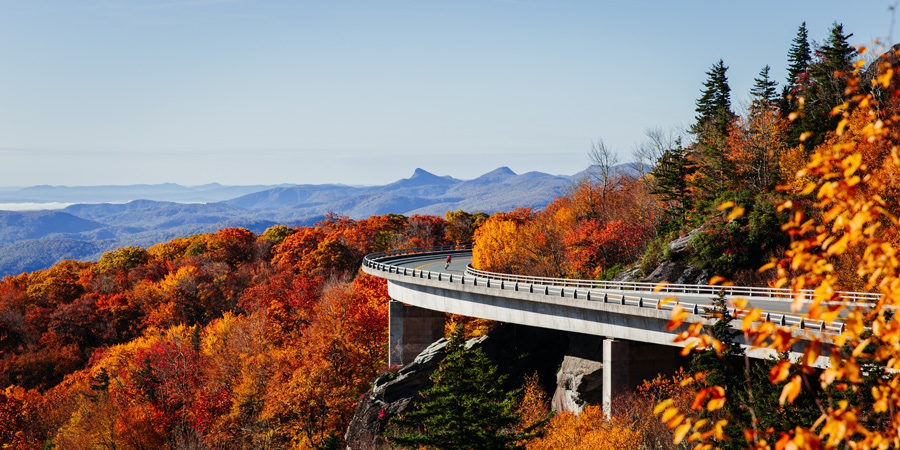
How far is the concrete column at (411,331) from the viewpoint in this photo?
56250mm

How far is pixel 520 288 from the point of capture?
4291cm

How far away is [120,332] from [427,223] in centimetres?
5024

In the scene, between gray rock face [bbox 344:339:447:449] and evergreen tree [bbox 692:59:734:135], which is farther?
evergreen tree [bbox 692:59:734:135]

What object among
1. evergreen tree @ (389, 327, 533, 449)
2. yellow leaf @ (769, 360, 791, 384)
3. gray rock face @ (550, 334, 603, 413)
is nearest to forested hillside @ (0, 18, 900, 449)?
evergreen tree @ (389, 327, 533, 449)

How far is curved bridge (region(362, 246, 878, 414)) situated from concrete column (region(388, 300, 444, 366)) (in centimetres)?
8

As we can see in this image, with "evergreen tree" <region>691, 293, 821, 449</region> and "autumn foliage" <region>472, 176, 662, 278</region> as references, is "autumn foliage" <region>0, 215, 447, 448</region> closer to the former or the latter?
"autumn foliage" <region>472, 176, 662, 278</region>

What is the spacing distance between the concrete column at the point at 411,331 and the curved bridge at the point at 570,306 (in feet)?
0.27

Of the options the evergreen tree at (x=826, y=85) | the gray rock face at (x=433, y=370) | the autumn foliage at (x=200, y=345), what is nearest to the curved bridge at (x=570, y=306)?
the gray rock face at (x=433, y=370)

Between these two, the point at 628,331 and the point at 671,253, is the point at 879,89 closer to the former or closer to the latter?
the point at 671,253

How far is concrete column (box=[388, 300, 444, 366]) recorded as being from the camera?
5625 cm

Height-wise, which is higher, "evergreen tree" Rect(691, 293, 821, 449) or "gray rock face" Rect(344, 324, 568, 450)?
"evergreen tree" Rect(691, 293, 821, 449)

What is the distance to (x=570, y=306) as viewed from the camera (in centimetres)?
3906

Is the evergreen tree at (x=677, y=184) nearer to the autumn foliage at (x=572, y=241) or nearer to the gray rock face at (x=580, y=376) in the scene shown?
the autumn foliage at (x=572, y=241)

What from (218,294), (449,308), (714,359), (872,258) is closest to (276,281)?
(218,294)
